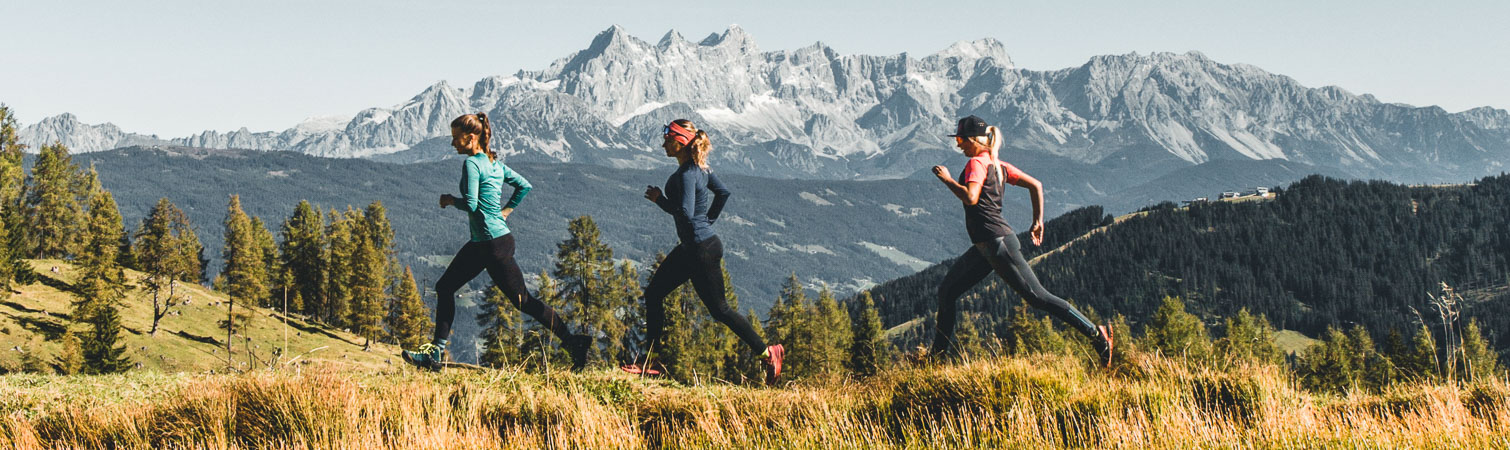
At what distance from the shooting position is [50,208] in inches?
2657

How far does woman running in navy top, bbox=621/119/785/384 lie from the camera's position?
8.79m

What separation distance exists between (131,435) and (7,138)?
65.4 meters

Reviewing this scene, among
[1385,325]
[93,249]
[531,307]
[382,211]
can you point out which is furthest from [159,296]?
[1385,325]

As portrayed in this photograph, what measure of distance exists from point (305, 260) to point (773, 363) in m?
63.1

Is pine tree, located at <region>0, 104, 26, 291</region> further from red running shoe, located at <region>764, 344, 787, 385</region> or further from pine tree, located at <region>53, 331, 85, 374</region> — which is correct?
red running shoe, located at <region>764, 344, 787, 385</region>

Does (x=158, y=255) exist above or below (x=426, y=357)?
below

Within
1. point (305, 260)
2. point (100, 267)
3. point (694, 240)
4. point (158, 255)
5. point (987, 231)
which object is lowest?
point (305, 260)

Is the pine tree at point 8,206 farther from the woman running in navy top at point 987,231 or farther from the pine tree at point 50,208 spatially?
the woman running in navy top at point 987,231

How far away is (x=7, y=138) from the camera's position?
55844 mm

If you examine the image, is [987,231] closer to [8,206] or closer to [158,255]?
[158,255]

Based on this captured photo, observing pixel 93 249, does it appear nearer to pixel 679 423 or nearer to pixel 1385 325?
pixel 679 423

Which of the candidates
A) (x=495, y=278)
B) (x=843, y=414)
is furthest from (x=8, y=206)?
(x=843, y=414)

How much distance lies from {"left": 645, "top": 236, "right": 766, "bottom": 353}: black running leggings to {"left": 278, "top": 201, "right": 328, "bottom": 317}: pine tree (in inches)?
2369

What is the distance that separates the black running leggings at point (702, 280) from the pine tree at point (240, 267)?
56077mm
